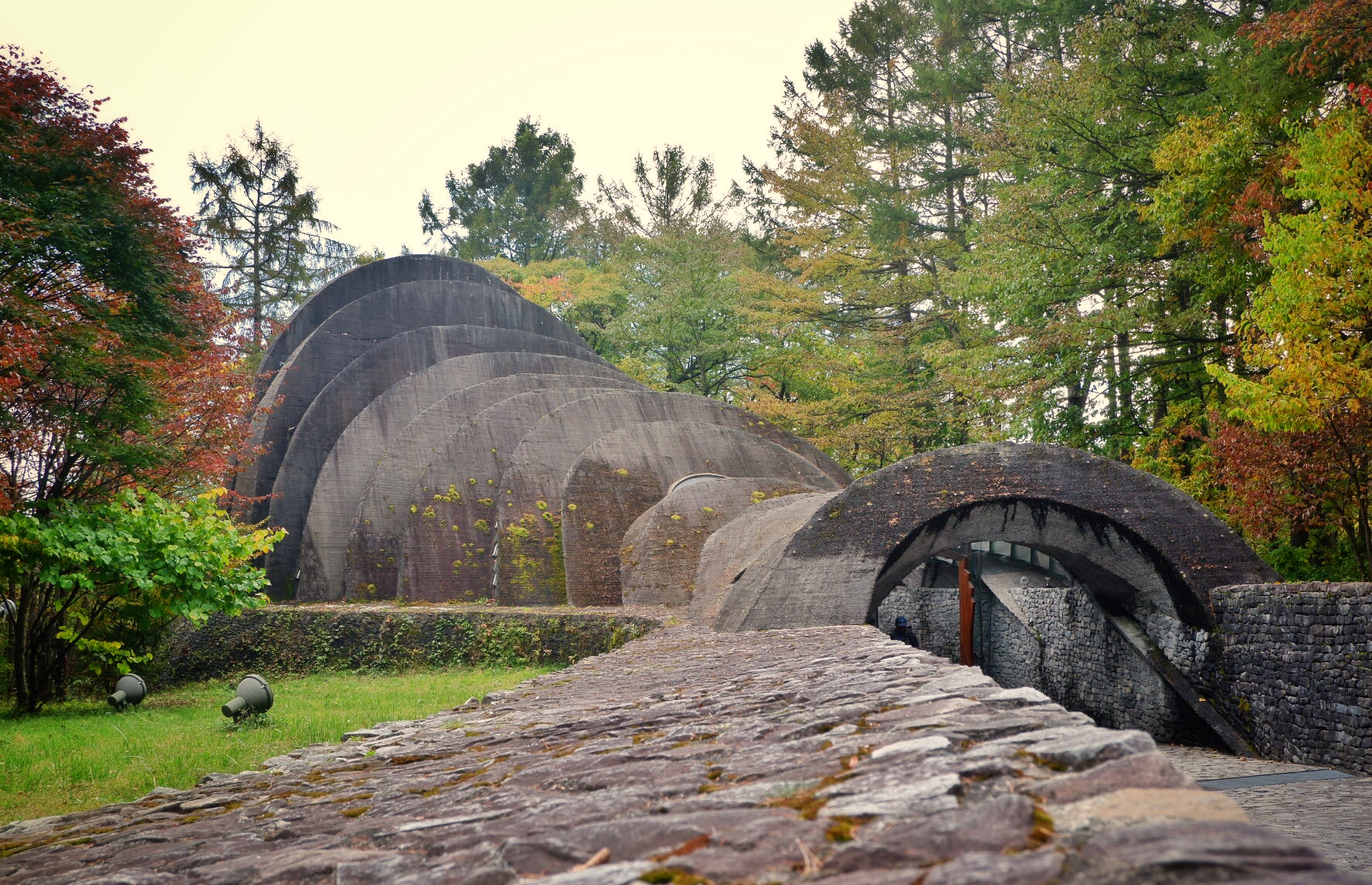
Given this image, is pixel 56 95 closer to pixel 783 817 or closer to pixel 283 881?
pixel 283 881

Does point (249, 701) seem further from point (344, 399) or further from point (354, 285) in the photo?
point (354, 285)

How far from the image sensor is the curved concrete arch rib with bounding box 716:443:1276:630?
1046cm

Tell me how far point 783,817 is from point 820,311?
22.6 m

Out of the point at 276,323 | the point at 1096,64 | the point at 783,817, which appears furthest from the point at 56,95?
the point at 276,323

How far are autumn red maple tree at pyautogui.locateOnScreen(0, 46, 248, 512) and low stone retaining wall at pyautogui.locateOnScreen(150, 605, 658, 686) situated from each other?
13.3 feet

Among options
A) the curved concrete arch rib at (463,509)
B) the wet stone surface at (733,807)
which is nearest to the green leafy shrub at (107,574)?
the curved concrete arch rib at (463,509)

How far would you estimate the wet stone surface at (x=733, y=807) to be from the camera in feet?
5.18

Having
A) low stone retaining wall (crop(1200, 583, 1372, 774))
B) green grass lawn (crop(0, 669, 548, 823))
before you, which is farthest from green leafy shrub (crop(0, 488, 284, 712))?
low stone retaining wall (crop(1200, 583, 1372, 774))

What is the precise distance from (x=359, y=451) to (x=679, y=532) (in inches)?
307

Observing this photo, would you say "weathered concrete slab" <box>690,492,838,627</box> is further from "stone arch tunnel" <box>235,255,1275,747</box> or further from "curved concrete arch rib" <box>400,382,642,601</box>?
"curved concrete arch rib" <box>400,382,642,601</box>

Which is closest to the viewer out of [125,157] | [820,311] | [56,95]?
[56,95]

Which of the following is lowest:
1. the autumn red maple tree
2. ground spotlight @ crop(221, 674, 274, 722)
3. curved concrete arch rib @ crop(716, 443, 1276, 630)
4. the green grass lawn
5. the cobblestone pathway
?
the cobblestone pathway

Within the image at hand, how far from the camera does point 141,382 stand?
910 centimetres

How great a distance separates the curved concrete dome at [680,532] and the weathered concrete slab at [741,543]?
1.06 ft
